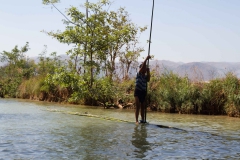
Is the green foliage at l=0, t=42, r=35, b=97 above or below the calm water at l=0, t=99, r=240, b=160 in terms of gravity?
above

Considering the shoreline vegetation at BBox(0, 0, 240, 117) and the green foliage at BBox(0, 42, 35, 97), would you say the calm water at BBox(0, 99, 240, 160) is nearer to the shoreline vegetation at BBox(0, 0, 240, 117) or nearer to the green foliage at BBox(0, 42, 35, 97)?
the shoreline vegetation at BBox(0, 0, 240, 117)

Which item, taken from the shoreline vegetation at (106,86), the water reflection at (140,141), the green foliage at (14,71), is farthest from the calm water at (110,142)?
the green foliage at (14,71)

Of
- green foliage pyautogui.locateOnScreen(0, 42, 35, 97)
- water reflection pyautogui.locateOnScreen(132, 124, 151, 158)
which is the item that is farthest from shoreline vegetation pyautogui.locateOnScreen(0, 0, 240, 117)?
water reflection pyautogui.locateOnScreen(132, 124, 151, 158)

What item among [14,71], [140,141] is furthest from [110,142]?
[14,71]

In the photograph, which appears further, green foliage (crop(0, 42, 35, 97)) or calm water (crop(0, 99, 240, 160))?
green foliage (crop(0, 42, 35, 97))

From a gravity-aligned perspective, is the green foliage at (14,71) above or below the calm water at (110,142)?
above

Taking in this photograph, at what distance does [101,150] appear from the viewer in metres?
7.95

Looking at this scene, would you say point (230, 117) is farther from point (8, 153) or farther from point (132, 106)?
point (8, 153)

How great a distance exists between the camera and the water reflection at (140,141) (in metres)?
7.89

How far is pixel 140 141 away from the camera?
9336 millimetres

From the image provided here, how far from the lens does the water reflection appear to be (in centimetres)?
789

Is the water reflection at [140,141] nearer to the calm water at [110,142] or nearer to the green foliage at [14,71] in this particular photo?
the calm water at [110,142]

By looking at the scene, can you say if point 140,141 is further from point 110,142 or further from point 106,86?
point 106,86

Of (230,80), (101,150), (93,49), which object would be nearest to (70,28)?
(93,49)
